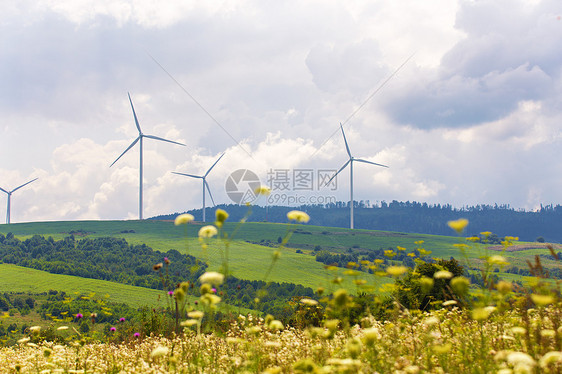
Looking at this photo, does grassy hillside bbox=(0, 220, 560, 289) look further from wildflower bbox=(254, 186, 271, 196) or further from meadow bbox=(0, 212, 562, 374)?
wildflower bbox=(254, 186, 271, 196)

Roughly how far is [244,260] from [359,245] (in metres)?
53.0

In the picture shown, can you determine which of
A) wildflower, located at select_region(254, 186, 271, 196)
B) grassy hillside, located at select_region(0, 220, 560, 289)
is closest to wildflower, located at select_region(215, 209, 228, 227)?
wildflower, located at select_region(254, 186, 271, 196)

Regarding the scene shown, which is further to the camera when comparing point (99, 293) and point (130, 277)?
point (130, 277)

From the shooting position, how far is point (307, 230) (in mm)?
194250

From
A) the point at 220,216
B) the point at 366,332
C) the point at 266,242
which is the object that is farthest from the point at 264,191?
the point at 266,242

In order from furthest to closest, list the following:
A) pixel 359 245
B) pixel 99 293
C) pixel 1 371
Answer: pixel 359 245 < pixel 99 293 < pixel 1 371

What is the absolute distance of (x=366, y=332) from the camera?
450cm

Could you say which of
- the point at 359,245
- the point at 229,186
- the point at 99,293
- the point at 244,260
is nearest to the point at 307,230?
the point at 359,245

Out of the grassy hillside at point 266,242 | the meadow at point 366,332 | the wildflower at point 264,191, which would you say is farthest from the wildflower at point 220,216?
the grassy hillside at point 266,242

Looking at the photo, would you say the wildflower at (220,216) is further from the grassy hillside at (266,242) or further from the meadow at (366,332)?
the grassy hillside at (266,242)

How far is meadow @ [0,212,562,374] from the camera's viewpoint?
5000 millimetres

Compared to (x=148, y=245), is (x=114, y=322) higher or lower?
lower

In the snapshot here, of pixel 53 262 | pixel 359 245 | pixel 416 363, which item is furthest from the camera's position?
pixel 359 245

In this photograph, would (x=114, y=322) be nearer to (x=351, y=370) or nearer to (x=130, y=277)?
(x=130, y=277)
